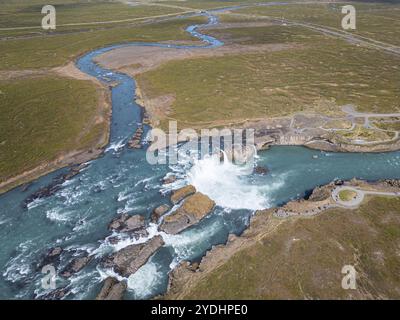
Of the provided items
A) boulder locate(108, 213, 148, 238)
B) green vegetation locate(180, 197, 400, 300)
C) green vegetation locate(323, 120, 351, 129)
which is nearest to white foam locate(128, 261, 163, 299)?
green vegetation locate(180, 197, 400, 300)

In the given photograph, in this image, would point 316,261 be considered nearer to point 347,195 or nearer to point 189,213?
point 347,195

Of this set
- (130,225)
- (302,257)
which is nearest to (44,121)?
(130,225)

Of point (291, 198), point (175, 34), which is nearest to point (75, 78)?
point (175, 34)

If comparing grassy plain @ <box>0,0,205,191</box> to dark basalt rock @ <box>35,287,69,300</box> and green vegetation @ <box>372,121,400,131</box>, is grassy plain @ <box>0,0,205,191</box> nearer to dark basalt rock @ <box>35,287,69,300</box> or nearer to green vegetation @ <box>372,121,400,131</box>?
dark basalt rock @ <box>35,287,69,300</box>

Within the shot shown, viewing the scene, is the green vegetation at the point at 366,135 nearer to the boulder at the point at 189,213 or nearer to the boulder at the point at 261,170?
the boulder at the point at 261,170
